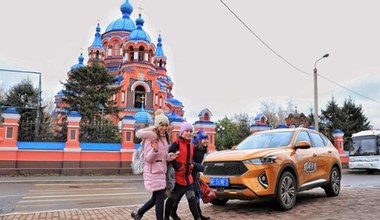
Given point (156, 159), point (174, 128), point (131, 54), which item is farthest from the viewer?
point (131, 54)

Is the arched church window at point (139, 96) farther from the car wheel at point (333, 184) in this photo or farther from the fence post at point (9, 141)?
the car wheel at point (333, 184)

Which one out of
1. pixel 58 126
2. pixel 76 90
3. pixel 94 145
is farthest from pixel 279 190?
pixel 76 90

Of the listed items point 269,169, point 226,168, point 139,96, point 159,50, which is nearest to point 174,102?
point 139,96

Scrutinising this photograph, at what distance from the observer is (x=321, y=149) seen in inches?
353

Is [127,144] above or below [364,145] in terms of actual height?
below

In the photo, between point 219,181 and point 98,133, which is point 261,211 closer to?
point 219,181

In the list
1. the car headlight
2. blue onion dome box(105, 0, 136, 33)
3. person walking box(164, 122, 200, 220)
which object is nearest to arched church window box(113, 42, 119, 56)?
blue onion dome box(105, 0, 136, 33)

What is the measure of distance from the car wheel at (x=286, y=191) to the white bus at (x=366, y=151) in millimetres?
17136

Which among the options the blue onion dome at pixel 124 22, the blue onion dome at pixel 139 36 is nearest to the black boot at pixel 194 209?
the blue onion dome at pixel 139 36

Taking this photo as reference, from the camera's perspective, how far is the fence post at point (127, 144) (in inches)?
802

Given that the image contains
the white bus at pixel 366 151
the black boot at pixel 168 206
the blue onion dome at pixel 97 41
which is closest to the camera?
the black boot at pixel 168 206

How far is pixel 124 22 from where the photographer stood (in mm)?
53281

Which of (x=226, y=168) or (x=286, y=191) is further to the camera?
(x=286, y=191)

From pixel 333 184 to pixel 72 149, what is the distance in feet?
46.2
